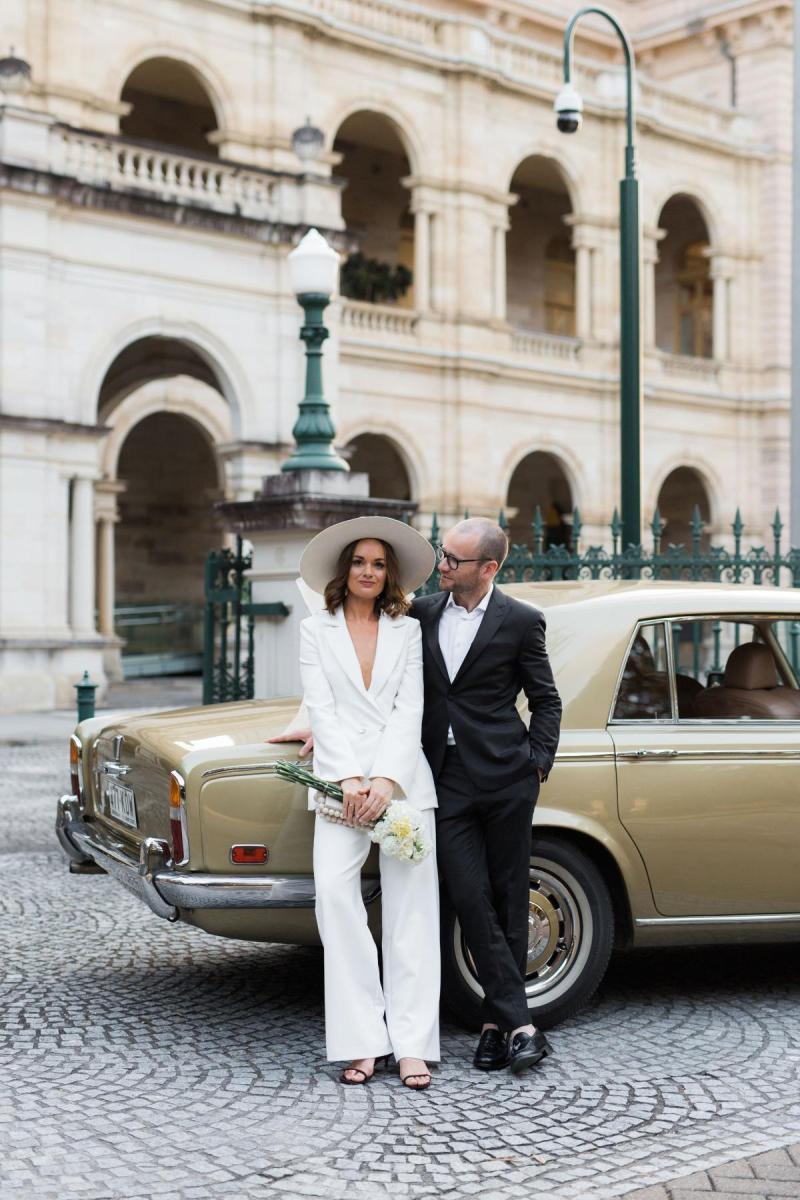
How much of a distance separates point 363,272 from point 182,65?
20.4 ft

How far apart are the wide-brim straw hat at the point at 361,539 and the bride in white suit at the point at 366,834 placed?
3cm

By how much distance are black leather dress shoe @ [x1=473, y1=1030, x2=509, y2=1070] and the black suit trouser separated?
0.06m

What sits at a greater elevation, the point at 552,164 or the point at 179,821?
the point at 552,164

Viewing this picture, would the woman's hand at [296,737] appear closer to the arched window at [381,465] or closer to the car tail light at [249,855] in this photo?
the car tail light at [249,855]

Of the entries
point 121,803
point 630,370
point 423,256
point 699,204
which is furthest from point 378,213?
point 121,803

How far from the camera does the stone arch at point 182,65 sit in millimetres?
24000

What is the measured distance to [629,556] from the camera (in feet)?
35.3

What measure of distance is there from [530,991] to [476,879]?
0.58 metres

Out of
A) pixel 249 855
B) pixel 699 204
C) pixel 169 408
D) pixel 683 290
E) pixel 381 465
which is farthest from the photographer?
pixel 683 290

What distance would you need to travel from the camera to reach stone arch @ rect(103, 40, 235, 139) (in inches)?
945

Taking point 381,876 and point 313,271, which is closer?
point 381,876

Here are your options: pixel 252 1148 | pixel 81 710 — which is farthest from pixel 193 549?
pixel 252 1148

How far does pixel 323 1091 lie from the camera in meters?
4.59

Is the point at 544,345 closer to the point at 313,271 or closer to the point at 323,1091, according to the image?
the point at 313,271
